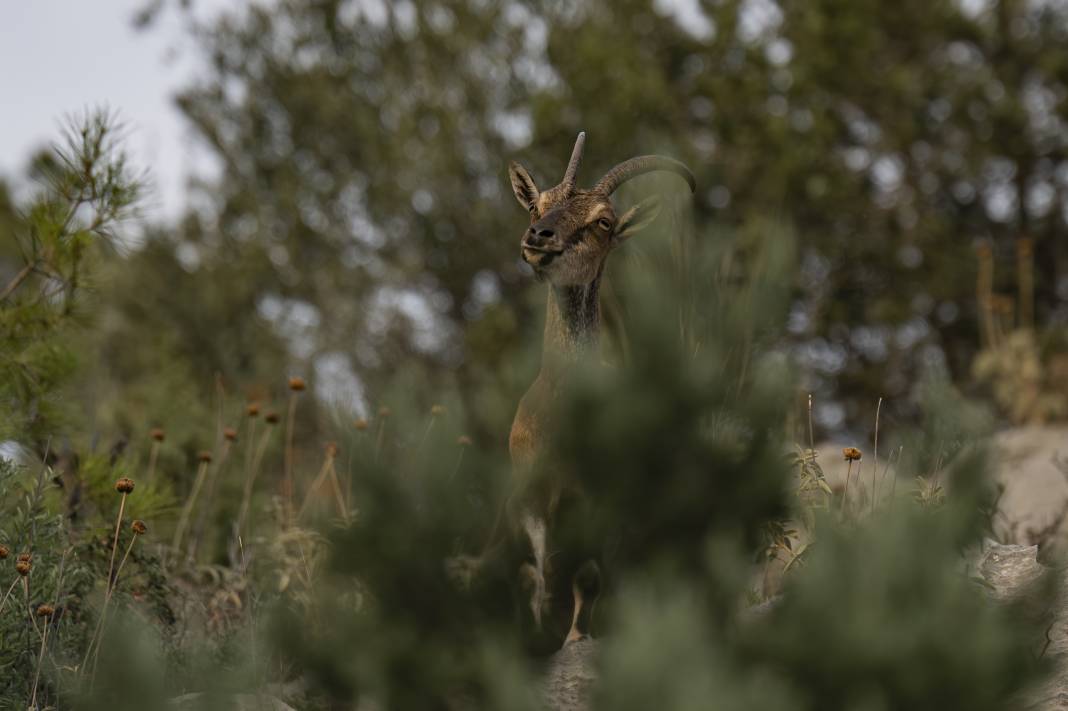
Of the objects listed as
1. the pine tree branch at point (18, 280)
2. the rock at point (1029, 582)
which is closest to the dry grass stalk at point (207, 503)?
the pine tree branch at point (18, 280)

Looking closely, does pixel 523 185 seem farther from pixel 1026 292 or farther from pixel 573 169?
pixel 1026 292

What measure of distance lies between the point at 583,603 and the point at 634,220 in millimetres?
1604

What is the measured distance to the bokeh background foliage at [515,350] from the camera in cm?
261

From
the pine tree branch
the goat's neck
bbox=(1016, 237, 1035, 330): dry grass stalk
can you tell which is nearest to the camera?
the goat's neck

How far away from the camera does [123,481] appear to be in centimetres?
409

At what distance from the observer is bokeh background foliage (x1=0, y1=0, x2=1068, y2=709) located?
2606 millimetres

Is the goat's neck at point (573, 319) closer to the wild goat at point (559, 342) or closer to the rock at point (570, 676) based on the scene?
the wild goat at point (559, 342)

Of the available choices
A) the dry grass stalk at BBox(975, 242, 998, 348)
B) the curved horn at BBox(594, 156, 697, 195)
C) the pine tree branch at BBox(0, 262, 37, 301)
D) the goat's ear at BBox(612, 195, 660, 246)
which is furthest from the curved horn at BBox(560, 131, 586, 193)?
the dry grass stalk at BBox(975, 242, 998, 348)

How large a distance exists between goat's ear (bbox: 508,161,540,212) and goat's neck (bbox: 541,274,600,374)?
460 mm

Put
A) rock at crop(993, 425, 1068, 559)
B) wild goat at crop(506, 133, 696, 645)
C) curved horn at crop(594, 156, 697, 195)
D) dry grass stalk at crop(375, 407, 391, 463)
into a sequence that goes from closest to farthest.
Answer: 1. wild goat at crop(506, 133, 696, 645)
2. dry grass stalk at crop(375, 407, 391, 463)
3. curved horn at crop(594, 156, 697, 195)
4. rock at crop(993, 425, 1068, 559)

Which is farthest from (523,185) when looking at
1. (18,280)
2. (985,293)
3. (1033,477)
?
(985,293)

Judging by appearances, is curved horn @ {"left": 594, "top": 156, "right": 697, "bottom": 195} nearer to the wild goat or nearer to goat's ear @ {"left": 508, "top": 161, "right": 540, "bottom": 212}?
the wild goat

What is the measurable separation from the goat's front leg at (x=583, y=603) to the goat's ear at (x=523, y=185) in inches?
66.7

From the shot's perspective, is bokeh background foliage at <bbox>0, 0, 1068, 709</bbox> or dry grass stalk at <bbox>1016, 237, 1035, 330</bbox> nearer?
bokeh background foliage at <bbox>0, 0, 1068, 709</bbox>
